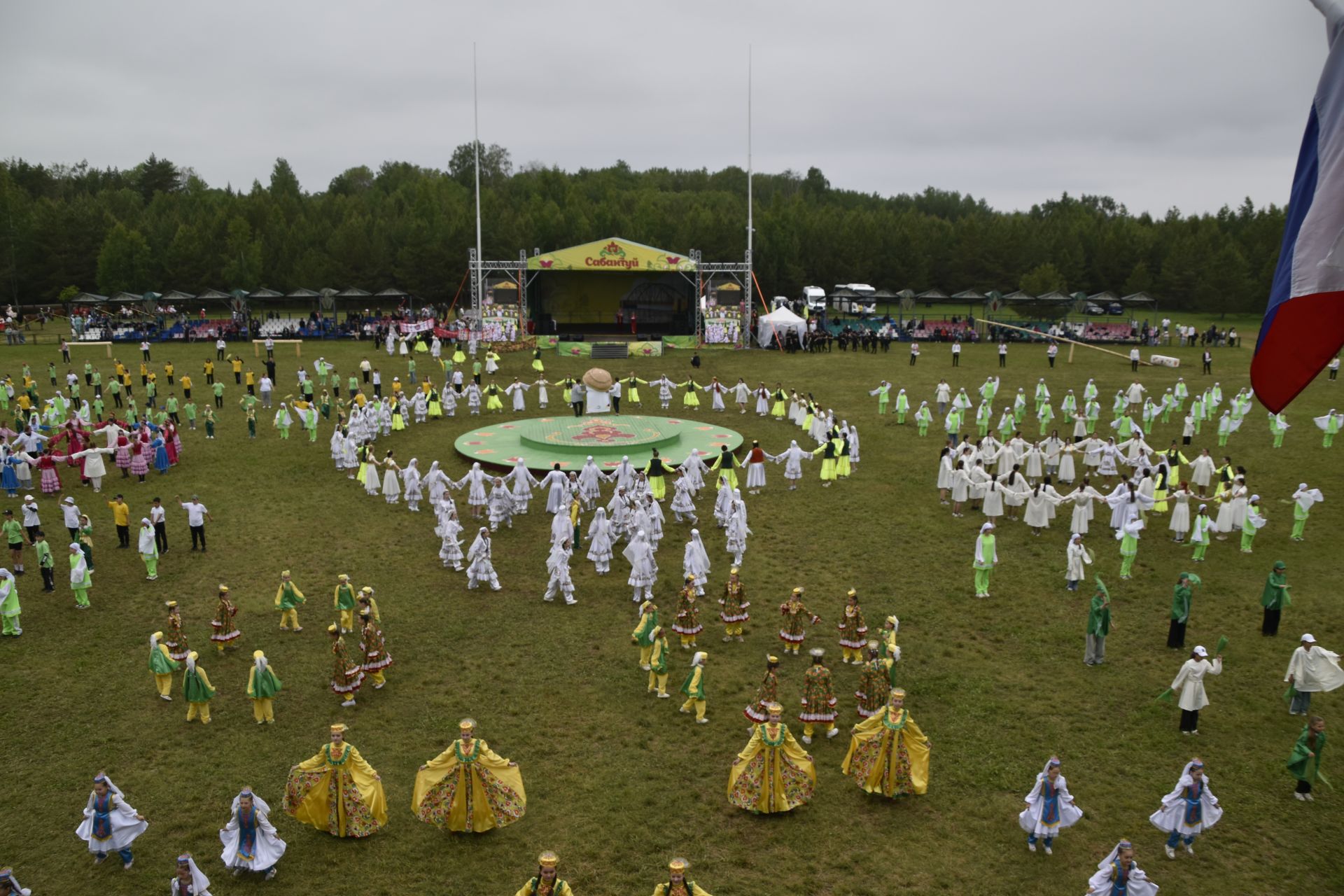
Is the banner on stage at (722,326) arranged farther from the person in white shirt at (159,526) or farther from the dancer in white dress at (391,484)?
the person in white shirt at (159,526)

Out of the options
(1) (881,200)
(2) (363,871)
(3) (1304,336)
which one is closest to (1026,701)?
(3) (1304,336)

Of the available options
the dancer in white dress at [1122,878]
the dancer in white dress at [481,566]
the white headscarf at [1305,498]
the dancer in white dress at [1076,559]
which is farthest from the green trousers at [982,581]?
the dancer in white dress at [481,566]

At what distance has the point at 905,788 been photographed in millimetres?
9586

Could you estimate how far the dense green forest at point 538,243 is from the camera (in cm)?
5606

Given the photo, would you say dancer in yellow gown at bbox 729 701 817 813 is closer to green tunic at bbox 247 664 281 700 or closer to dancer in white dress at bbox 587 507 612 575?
green tunic at bbox 247 664 281 700

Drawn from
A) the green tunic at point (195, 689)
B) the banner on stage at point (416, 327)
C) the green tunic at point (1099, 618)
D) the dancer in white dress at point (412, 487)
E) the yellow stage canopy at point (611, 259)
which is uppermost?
the yellow stage canopy at point (611, 259)

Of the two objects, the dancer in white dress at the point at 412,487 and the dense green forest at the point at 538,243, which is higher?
the dense green forest at the point at 538,243

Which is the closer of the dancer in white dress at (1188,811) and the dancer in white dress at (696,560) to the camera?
the dancer in white dress at (1188,811)

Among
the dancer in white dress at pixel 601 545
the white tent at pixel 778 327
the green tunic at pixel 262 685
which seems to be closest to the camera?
the green tunic at pixel 262 685

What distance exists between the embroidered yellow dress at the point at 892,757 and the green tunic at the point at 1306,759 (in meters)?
3.69

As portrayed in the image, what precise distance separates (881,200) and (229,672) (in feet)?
307

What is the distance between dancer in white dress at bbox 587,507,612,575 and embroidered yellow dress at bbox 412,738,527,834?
705 cm

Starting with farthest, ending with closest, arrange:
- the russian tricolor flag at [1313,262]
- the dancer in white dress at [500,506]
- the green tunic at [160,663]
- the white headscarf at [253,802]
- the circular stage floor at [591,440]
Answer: the circular stage floor at [591,440]
the dancer in white dress at [500,506]
the green tunic at [160,663]
the white headscarf at [253,802]
the russian tricolor flag at [1313,262]

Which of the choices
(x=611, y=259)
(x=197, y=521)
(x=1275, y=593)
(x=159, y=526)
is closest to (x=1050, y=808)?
(x=1275, y=593)
